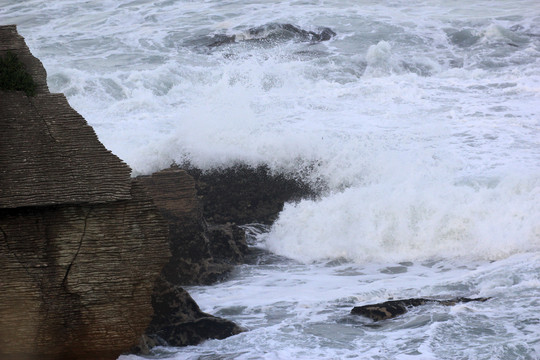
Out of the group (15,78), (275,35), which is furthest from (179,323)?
(275,35)

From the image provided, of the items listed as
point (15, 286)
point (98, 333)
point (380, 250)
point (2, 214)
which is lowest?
point (380, 250)

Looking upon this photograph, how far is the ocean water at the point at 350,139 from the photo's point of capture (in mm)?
10008

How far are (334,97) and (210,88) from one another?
296 cm

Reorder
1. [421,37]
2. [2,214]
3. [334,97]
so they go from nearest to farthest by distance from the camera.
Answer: [2,214] < [334,97] < [421,37]

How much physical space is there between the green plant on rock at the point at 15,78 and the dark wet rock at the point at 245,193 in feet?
19.3

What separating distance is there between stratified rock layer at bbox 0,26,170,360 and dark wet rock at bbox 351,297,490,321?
10.0 feet

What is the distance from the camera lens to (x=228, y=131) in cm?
1661

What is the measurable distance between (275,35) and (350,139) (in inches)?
414

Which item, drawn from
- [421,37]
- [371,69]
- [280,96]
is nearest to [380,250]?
[280,96]

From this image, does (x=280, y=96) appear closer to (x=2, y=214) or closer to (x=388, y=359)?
(x=388, y=359)

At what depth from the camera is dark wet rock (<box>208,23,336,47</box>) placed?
26.1m

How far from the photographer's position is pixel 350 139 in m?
16.6

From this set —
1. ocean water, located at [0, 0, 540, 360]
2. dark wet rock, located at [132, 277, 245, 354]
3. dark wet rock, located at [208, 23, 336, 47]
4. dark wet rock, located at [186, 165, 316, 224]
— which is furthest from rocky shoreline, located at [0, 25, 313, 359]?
dark wet rock, located at [208, 23, 336, 47]

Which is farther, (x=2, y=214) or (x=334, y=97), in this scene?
(x=334, y=97)
